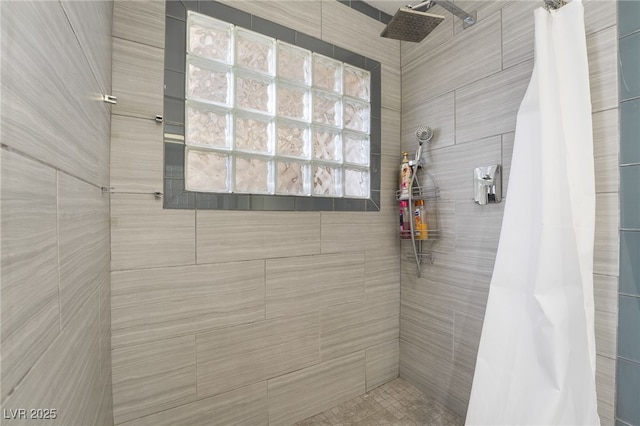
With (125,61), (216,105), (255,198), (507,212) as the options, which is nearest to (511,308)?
(507,212)

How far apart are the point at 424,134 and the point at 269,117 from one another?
825 millimetres

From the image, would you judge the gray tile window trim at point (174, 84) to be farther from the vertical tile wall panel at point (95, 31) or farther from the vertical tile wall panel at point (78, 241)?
the vertical tile wall panel at point (78, 241)

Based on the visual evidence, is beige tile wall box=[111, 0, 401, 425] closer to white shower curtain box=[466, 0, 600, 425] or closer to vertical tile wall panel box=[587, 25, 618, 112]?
white shower curtain box=[466, 0, 600, 425]

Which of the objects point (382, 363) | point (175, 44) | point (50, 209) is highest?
point (175, 44)

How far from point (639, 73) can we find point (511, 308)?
2.87ft

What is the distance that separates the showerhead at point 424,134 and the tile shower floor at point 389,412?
4.59 feet

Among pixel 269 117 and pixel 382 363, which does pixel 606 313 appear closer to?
pixel 382 363

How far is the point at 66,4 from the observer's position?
1.62ft

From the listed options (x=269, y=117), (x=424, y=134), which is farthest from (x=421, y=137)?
(x=269, y=117)

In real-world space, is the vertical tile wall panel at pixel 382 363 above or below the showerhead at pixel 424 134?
below

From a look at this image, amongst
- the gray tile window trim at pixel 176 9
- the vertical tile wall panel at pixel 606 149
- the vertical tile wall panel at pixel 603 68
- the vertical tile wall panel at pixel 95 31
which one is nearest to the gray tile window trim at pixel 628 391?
the vertical tile wall panel at pixel 606 149

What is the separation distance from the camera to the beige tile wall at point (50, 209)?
0.98 feet

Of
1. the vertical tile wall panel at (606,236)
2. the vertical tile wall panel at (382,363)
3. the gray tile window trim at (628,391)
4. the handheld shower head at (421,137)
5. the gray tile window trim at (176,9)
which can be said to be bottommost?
the vertical tile wall panel at (382,363)

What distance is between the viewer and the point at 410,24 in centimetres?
116
